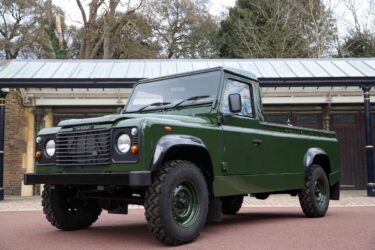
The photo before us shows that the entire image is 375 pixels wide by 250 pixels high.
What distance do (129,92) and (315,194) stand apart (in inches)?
338

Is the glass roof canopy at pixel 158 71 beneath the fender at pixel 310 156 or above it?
above

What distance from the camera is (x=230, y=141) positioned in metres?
6.38

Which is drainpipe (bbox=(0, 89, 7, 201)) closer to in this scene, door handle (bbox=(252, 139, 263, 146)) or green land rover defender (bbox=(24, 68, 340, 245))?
green land rover defender (bbox=(24, 68, 340, 245))

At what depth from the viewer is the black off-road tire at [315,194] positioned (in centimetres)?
811

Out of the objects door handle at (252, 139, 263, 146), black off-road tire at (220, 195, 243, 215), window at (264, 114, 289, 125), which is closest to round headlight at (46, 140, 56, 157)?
door handle at (252, 139, 263, 146)

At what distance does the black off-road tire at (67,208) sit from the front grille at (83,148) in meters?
0.73

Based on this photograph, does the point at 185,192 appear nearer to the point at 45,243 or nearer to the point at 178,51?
the point at 45,243

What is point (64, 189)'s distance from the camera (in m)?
6.54

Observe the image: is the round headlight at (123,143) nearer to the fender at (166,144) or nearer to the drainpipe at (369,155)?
the fender at (166,144)

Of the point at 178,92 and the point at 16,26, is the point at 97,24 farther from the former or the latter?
the point at 178,92

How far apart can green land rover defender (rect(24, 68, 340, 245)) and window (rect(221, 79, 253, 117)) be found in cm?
1

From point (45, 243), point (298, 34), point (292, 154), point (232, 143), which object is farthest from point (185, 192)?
point (298, 34)

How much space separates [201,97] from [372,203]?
23.2 ft

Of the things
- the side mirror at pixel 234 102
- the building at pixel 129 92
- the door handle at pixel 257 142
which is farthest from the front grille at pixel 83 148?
the building at pixel 129 92
